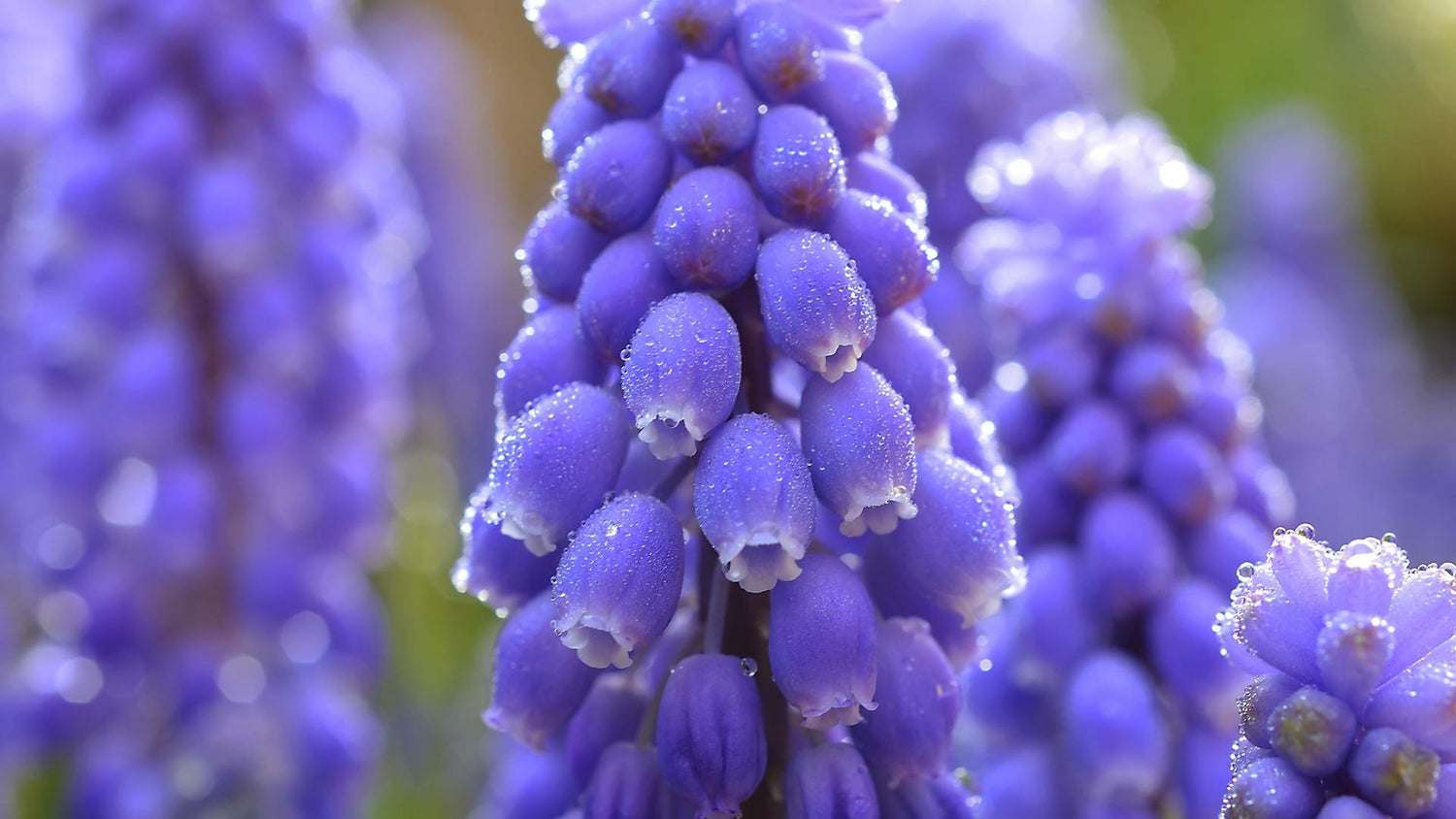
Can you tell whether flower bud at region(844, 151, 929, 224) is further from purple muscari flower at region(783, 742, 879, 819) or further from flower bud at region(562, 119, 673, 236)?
purple muscari flower at region(783, 742, 879, 819)

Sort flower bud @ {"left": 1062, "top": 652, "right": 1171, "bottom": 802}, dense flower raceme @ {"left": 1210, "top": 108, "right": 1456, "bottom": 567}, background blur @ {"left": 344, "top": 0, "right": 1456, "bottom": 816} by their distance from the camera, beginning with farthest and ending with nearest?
dense flower raceme @ {"left": 1210, "top": 108, "right": 1456, "bottom": 567} → background blur @ {"left": 344, "top": 0, "right": 1456, "bottom": 816} → flower bud @ {"left": 1062, "top": 652, "right": 1171, "bottom": 802}

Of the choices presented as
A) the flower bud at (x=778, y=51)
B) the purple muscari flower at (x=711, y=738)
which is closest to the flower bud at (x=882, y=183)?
the flower bud at (x=778, y=51)

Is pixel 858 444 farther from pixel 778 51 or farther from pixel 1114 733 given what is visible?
pixel 1114 733

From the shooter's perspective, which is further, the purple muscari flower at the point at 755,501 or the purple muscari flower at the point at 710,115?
the purple muscari flower at the point at 710,115

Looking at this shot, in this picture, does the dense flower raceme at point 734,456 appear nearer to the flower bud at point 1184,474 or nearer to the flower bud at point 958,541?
the flower bud at point 958,541

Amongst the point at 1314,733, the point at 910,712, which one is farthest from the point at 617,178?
the point at 1314,733

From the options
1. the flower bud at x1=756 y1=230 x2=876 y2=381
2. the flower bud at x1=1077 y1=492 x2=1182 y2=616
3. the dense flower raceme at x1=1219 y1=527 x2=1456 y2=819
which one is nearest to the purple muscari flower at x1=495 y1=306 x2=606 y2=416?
the flower bud at x1=756 y1=230 x2=876 y2=381
